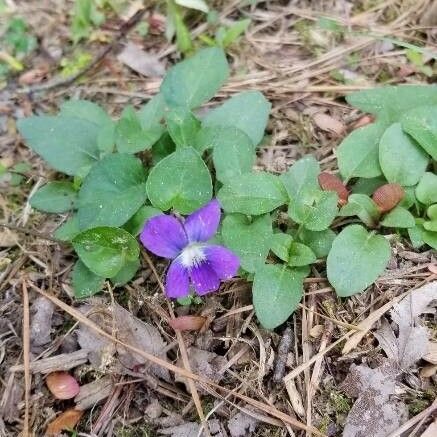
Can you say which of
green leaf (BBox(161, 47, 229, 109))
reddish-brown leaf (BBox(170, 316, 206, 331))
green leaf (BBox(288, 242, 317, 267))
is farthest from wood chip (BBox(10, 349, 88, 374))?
green leaf (BBox(161, 47, 229, 109))

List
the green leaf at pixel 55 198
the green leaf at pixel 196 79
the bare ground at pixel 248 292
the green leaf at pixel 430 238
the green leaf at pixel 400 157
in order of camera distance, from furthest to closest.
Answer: the green leaf at pixel 196 79, the green leaf at pixel 55 198, the green leaf at pixel 400 157, the green leaf at pixel 430 238, the bare ground at pixel 248 292

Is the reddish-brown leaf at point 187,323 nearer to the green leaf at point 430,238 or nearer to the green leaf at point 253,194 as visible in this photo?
the green leaf at point 253,194

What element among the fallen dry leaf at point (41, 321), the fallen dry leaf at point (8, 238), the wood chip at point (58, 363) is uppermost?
the fallen dry leaf at point (8, 238)

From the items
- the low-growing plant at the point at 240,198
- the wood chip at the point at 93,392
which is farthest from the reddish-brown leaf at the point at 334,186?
the wood chip at the point at 93,392

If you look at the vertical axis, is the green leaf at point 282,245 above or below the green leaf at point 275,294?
above

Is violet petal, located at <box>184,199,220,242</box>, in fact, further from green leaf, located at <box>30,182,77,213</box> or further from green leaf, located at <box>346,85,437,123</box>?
green leaf, located at <box>346,85,437,123</box>

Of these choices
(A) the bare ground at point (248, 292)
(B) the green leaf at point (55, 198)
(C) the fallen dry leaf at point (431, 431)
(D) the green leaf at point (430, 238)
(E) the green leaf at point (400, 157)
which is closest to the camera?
(C) the fallen dry leaf at point (431, 431)

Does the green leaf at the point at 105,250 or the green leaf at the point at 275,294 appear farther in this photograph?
the green leaf at the point at 105,250
